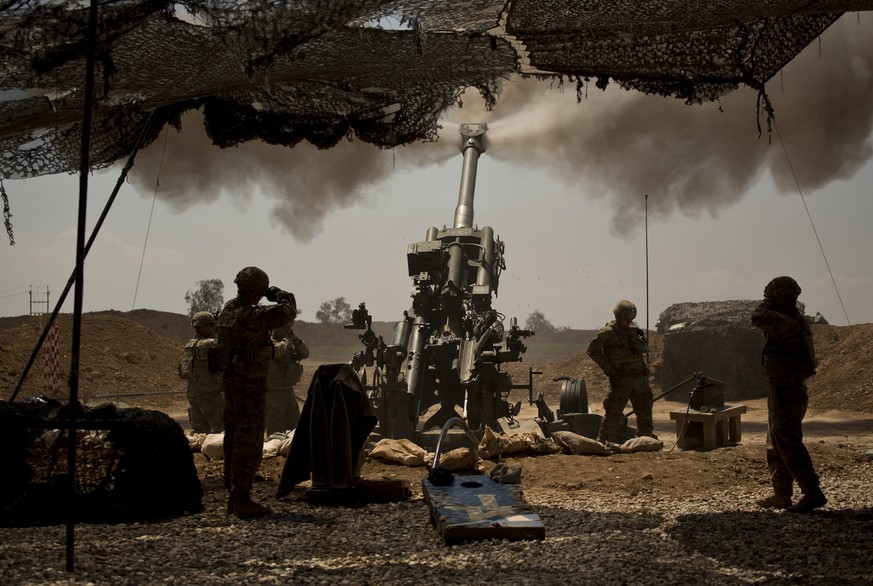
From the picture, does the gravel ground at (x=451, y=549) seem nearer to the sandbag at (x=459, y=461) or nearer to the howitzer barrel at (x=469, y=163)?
the sandbag at (x=459, y=461)

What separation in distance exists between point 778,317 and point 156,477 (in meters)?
4.22

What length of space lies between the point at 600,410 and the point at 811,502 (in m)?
12.2

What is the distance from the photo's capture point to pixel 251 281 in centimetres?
621

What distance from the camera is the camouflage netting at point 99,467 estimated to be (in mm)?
5637

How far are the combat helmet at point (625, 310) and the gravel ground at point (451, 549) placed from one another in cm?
387

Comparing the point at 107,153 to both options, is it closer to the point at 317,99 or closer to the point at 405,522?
the point at 317,99

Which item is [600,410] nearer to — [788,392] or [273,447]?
[273,447]

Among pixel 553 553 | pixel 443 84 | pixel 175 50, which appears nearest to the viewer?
pixel 553 553

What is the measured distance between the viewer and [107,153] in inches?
273

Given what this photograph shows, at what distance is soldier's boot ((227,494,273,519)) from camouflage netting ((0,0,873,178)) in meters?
2.72

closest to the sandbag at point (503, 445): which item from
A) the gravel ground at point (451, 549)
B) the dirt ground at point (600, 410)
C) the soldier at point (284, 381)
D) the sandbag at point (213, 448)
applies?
the dirt ground at point (600, 410)

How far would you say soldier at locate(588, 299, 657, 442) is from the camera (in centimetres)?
984

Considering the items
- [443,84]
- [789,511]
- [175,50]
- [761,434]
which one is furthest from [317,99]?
[761,434]

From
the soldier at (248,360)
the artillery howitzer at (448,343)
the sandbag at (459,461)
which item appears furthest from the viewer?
the artillery howitzer at (448,343)
